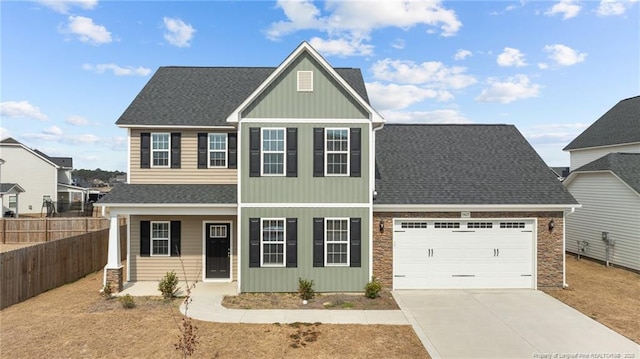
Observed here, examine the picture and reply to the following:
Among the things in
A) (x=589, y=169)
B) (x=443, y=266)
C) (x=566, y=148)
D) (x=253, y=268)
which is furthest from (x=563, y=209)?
(x=566, y=148)

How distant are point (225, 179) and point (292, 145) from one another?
A: 352 centimetres

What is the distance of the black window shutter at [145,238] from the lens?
45.2ft

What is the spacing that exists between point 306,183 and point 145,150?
6752mm

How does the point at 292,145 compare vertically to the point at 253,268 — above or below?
above

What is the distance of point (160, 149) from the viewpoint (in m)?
14.0

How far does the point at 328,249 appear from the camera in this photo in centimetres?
1239

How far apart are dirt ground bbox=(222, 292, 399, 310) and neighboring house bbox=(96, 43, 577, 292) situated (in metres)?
0.35

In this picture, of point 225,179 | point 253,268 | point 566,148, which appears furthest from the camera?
point 566,148

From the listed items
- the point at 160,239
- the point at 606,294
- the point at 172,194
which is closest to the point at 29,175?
the point at 160,239

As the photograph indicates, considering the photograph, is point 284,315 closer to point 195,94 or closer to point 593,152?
point 195,94

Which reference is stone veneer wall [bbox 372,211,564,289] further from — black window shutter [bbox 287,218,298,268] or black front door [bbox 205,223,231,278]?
black front door [bbox 205,223,231,278]

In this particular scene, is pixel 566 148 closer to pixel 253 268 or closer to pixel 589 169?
pixel 589 169

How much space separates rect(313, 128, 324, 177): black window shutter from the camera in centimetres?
1236

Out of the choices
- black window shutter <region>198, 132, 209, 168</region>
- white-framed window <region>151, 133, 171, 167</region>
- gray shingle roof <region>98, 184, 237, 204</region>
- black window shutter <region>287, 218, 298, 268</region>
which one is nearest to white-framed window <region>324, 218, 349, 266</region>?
black window shutter <region>287, 218, 298, 268</region>
